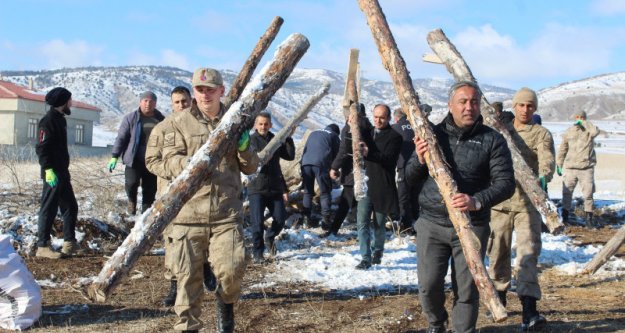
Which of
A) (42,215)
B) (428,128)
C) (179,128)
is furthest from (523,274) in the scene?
(42,215)

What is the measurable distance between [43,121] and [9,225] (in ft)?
6.11

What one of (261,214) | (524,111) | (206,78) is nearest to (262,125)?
(261,214)

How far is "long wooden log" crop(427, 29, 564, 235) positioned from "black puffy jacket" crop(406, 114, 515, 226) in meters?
1.15

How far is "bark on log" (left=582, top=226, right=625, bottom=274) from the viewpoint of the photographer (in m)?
7.53

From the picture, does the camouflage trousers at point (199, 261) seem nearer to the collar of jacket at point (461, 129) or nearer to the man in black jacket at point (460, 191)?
the man in black jacket at point (460, 191)

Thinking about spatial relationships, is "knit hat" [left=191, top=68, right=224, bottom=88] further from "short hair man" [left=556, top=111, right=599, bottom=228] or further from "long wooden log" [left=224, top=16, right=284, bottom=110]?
"short hair man" [left=556, top=111, right=599, bottom=228]

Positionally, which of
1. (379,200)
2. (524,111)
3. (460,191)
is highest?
(524,111)

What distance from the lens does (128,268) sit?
451 cm

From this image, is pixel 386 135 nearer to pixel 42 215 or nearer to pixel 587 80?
pixel 42 215

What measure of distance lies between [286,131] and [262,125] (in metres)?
0.93

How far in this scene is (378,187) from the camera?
7953mm

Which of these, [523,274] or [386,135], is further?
[386,135]

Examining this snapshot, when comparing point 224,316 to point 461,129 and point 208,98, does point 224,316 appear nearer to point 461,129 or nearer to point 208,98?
point 208,98

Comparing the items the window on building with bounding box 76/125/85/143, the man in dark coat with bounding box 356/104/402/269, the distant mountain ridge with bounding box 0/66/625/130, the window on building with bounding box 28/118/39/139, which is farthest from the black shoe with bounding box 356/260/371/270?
the distant mountain ridge with bounding box 0/66/625/130
